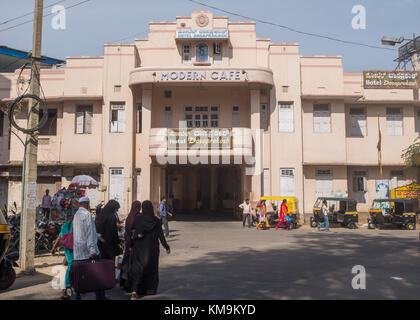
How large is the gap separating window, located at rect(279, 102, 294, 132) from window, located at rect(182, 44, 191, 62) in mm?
6742

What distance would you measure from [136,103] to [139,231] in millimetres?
18168

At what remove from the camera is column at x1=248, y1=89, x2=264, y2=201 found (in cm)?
2261

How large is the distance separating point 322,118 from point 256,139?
4831 millimetres

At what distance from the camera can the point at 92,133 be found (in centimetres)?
2388

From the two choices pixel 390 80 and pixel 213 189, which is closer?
pixel 390 80

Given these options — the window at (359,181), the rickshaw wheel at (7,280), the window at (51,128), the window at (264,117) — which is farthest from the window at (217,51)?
the rickshaw wheel at (7,280)

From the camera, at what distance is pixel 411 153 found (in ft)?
77.7

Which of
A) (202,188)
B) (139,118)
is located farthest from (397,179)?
(139,118)

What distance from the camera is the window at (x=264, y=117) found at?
2397cm

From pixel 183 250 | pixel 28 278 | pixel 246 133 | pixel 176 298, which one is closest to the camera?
pixel 176 298

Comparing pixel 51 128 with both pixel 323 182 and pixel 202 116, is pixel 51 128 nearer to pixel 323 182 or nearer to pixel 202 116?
pixel 202 116

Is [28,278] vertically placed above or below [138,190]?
below
